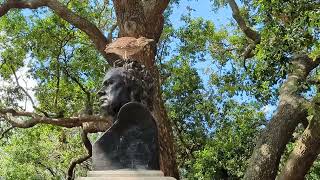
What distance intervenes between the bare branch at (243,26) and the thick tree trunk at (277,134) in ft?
5.59

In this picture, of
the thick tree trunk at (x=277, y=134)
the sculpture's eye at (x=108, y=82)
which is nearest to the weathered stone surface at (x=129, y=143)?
the sculpture's eye at (x=108, y=82)

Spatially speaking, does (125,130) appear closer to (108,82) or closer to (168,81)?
(108,82)

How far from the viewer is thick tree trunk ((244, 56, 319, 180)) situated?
24.6 feet

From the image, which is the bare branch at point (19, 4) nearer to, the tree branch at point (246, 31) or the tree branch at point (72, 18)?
the tree branch at point (72, 18)

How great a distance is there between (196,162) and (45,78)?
363 centimetres

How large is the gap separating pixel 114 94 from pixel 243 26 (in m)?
6.53

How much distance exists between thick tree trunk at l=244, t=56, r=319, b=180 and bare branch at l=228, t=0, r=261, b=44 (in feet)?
5.59

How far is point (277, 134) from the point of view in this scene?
7.77 m

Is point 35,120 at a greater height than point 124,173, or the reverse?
point 35,120

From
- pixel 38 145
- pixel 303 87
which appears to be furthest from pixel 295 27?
pixel 38 145

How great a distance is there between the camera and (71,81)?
11.8m

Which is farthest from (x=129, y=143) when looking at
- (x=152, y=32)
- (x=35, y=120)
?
(x=35, y=120)

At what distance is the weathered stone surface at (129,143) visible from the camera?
3.78 metres

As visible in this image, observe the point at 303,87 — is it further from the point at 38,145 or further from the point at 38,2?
the point at 38,145
